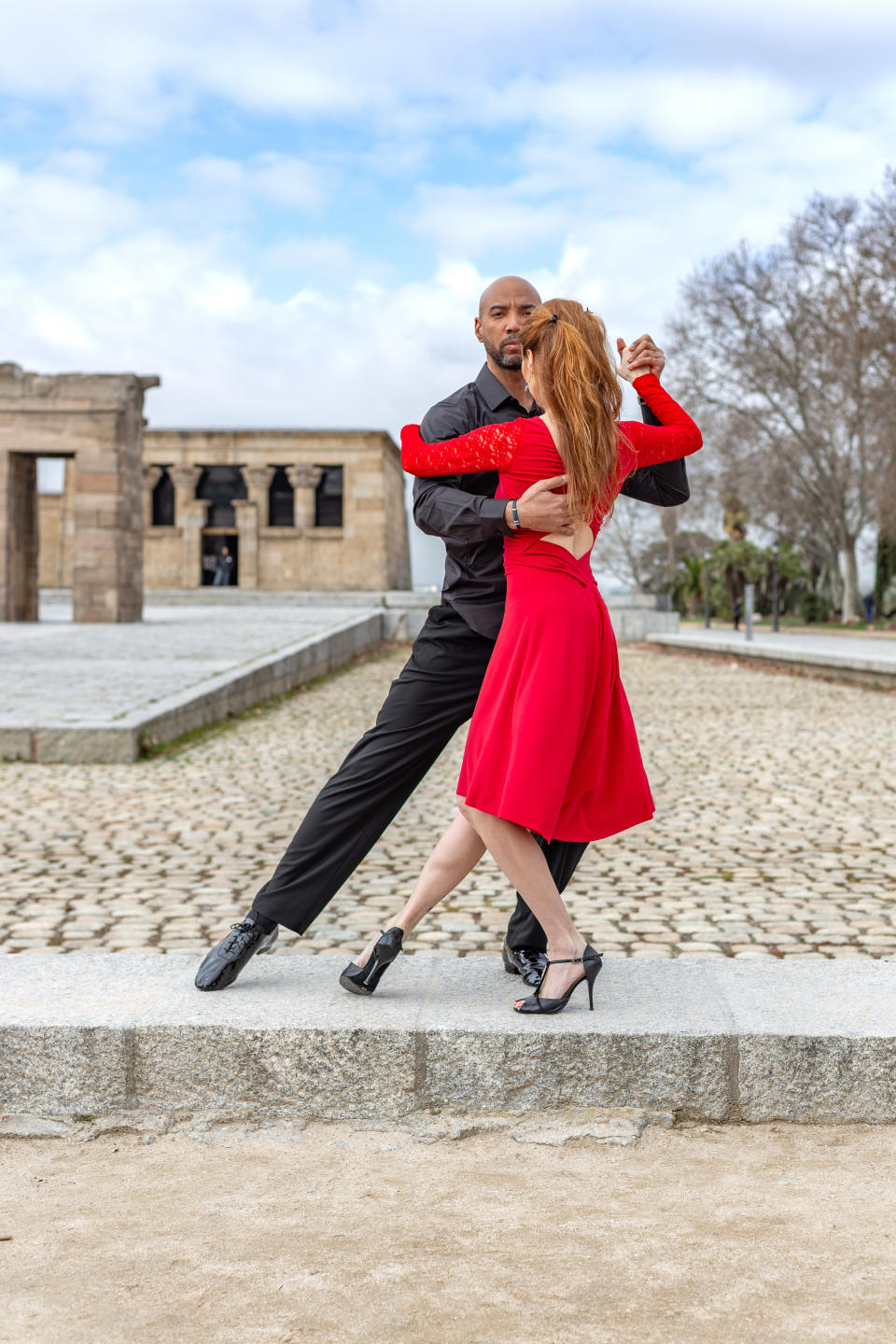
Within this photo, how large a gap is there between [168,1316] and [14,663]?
1303 cm

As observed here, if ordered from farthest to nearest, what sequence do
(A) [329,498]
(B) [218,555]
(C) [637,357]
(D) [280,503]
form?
(B) [218,555] < (D) [280,503] < (A) [329,498] < (C) [637,357]

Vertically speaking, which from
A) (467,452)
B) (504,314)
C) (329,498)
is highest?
(329,498)

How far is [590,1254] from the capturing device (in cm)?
243

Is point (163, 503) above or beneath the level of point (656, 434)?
above

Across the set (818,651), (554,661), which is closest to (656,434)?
(554,661)

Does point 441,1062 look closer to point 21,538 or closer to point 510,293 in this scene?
point 510,293

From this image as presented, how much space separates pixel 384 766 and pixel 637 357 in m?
1.21

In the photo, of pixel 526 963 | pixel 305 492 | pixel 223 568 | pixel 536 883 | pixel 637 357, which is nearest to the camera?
A: pixel 536 883

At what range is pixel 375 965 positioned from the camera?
11.2 feet

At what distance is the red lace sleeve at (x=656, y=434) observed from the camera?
323 centimetres

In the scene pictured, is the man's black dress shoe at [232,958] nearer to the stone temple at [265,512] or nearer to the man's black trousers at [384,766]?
the man's black trousers at [384,766]

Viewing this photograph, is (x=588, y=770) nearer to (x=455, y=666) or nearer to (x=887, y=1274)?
(x=455, y=666)

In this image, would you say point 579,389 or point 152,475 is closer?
point 579,389

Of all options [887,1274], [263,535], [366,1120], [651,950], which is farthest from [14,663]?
[263,535]
